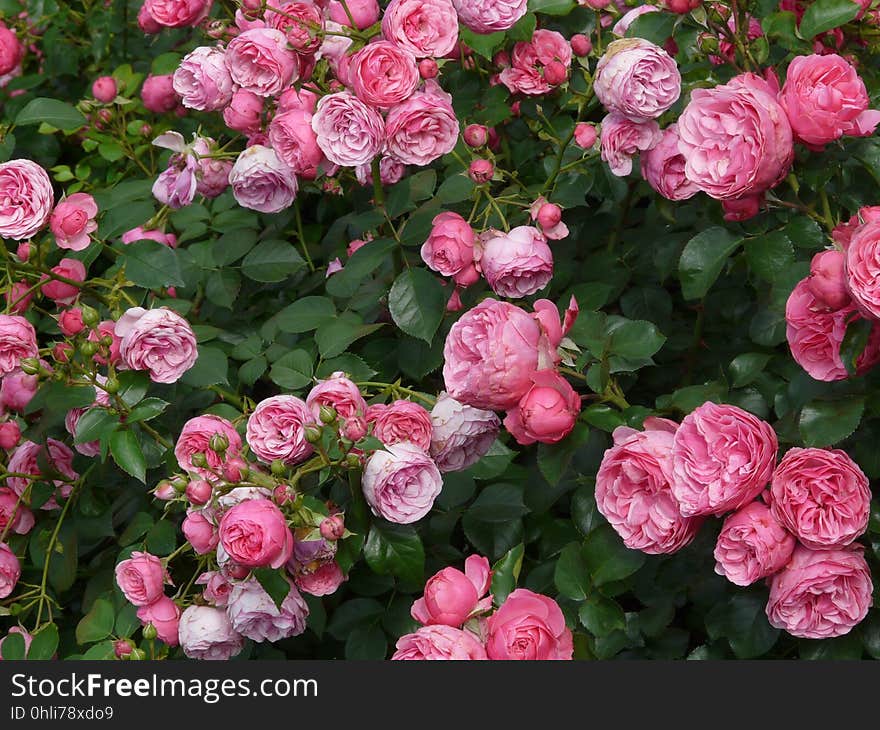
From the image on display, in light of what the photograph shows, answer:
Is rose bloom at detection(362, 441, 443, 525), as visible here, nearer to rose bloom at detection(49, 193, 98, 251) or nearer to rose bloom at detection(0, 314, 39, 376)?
rose bloom at detection(0, 314, 39, 376)

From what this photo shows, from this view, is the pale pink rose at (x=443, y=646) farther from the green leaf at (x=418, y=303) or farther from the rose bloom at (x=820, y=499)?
the green leaf at (x=418, y=303)

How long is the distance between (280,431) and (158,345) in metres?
0.37

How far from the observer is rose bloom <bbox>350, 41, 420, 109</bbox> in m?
1.65

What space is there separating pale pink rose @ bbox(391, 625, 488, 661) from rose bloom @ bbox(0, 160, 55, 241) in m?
1.03

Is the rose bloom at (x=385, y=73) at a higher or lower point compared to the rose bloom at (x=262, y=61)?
higher

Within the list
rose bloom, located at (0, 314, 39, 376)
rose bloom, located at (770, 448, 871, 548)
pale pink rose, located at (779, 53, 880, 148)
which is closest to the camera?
rose bloom, located at (770, 448, 871, 548)

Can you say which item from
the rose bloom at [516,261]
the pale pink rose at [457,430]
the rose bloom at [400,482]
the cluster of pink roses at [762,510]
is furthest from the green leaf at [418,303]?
the cluster of pink roses at [762,510]

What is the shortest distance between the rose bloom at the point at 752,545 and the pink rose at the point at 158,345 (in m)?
0.91

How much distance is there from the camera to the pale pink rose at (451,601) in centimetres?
134


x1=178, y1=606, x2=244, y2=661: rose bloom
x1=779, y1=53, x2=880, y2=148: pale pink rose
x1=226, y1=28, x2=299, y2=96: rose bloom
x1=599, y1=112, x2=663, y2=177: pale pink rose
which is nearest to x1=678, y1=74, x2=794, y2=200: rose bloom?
x1=779, y1=53, x2=880, y2=148: pale pink rose

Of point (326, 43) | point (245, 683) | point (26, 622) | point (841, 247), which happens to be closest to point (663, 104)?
point (841, 247)

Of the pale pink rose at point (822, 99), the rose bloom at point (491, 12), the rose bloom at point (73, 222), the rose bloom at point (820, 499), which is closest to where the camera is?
the rose bloom at point (820, 499)

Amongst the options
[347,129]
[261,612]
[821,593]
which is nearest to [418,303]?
[347,129]

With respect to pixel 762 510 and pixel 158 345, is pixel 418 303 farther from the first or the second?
pixel 762 510
